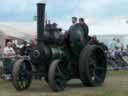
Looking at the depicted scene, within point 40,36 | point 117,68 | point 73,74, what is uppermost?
point 40,36

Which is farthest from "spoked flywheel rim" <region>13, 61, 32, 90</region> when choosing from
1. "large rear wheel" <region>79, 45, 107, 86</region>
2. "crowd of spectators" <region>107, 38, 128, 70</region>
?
"crowd of spectators" <region>107, 38, 128, 70</region>

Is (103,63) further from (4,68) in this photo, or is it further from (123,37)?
(123,37)

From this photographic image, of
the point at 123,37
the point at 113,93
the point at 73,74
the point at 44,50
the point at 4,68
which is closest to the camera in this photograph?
the point at 113,93

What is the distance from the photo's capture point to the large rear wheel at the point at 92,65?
13.3 metres

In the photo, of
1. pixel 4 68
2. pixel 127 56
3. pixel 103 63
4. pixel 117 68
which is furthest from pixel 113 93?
pixel 127 56

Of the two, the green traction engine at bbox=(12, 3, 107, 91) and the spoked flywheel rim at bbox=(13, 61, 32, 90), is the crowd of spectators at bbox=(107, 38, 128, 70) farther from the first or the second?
the spoked flywheel rim at bbox=(13, 61, 32, 90)

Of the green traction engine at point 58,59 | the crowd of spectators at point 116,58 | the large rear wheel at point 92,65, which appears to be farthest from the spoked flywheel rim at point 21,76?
the crowd of spectators at point 116,58

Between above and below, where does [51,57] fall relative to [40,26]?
below

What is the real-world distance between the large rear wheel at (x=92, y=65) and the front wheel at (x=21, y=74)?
147cm

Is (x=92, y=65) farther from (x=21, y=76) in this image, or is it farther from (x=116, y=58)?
(x=116, y=58)

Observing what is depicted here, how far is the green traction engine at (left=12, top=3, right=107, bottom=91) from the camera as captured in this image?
489 inches

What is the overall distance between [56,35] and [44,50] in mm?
703

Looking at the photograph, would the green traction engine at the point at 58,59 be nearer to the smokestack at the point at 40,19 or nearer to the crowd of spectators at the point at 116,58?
the smokestack at the point at 40,19

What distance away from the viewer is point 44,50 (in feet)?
41.1
